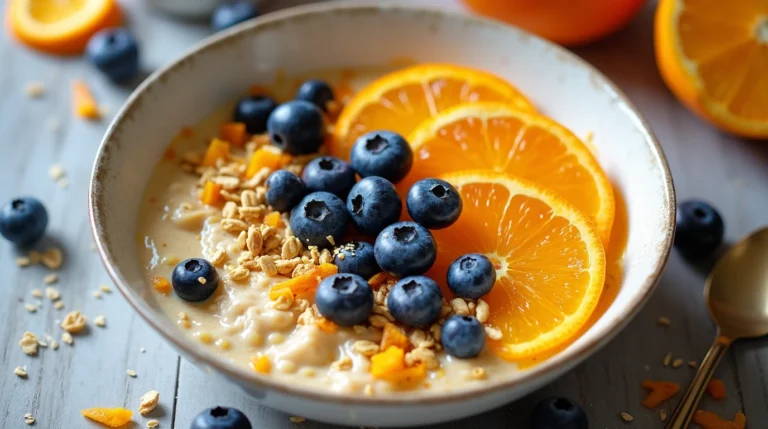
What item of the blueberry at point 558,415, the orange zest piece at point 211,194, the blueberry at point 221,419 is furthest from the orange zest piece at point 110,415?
the blueberry at point 558,415

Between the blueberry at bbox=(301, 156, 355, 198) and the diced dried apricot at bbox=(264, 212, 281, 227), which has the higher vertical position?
the blueberry at bbox=(301, 156, 355, 198)

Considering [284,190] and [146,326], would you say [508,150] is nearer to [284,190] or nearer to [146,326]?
[284,190]

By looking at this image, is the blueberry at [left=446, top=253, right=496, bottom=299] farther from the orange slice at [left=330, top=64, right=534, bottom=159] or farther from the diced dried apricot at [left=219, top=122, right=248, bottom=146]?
the diced dried apricot at [left=219, top=122, right=248, bottom=146]

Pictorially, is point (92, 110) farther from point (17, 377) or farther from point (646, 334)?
point (646, 334)

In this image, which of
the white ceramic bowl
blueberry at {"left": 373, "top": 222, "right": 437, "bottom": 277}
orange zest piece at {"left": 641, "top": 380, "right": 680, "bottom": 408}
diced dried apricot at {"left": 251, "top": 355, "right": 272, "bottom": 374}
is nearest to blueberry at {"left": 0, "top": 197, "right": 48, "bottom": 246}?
the white ceramic bowl

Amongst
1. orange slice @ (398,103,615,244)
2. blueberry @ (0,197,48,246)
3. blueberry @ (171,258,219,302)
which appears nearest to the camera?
blueberry @ (171,258,219,302)

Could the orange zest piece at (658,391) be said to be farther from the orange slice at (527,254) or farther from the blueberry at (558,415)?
the orange slice at (527,254)

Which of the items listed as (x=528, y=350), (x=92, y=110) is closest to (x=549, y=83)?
(x=528, y=350)
